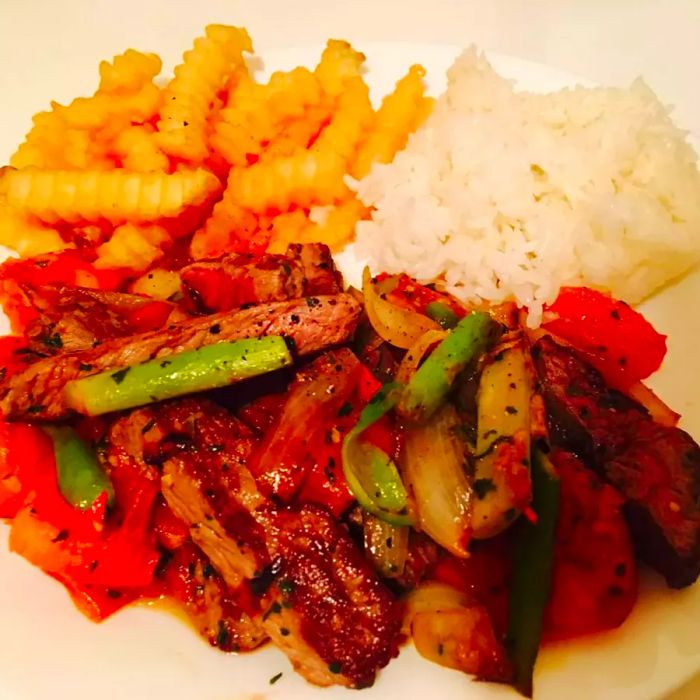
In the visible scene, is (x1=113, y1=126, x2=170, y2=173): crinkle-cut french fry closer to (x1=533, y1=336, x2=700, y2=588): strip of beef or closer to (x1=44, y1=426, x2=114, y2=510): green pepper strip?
(x1=44, y1=426, x2=114, y2=510): green pepper strip

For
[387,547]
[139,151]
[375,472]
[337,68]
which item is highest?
[337,68]

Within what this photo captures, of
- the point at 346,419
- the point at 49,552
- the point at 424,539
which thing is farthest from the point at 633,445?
the point at 49,552

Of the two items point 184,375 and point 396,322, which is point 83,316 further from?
point 396,322

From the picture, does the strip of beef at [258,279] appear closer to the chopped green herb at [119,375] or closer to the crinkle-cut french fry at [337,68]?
the chopped green herb at [119,375]

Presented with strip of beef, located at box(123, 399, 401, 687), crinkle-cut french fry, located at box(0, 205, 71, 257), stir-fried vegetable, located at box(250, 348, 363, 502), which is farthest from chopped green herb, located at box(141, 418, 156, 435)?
crinkle-cut french fry, located at box(0, 205, 71, 257)

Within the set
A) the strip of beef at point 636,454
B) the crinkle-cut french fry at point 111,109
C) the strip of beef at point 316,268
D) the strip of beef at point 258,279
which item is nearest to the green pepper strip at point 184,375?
the strip of beef at point 258,279

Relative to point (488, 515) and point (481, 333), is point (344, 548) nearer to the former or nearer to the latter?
point (488, 515)

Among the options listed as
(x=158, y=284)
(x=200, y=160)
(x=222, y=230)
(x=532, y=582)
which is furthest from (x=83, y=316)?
(x=532, y=582)
